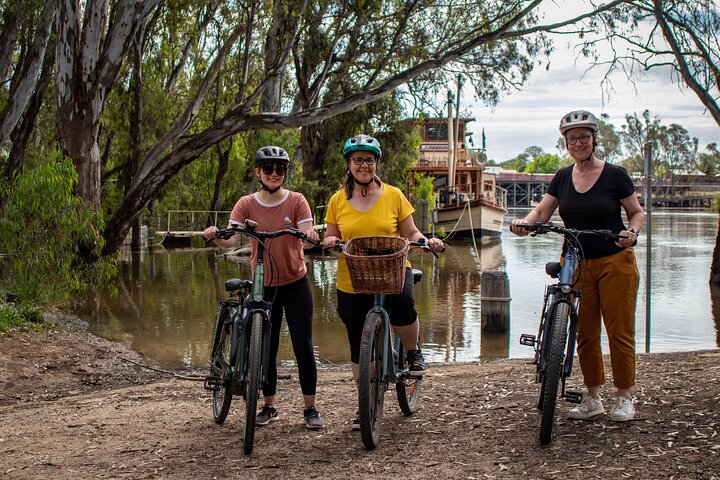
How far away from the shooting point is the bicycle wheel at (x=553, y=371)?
4598mm

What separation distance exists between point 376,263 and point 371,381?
2.43 feet

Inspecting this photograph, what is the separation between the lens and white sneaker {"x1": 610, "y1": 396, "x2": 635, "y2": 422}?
506 cm

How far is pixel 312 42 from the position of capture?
18.0 metres

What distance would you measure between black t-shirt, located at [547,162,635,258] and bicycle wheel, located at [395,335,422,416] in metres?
1.30

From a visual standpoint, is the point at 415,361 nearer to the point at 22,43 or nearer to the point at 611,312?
the point at 611,312

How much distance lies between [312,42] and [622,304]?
1402 centimetres

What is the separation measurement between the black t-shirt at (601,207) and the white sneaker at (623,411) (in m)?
0.89

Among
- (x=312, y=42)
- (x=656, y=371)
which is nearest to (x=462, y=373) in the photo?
(x=656, y=371)

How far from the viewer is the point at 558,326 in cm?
472

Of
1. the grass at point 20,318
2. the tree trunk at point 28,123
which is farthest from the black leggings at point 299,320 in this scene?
the tree trunk at point 28,123

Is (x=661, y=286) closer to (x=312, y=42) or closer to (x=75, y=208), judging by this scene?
(x=312, y=42)

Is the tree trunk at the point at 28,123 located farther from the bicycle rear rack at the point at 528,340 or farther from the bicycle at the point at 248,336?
the bicycle rear rack at the point at 528,340

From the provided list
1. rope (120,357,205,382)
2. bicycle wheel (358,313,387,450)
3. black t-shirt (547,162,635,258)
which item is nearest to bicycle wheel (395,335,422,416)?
bicycle wheel (358,313,387,450)

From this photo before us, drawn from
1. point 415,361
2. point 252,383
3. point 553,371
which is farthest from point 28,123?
point 553,371
